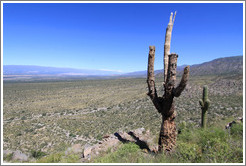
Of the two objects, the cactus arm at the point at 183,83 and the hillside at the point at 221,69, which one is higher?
the hillside at the point at 221,69

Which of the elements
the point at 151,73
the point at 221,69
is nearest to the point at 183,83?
the point at 151,73

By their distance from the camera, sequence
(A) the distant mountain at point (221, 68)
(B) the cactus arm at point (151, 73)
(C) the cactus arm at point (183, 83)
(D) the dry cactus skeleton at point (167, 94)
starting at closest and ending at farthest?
1. (C) the cactus arm at point (183, 83)
2. (D) the dry cactus skeleton at point (167, 94)
3. (B) the cactus arm at point (151, 73)
4. (A) the distant mountain at point (221, 68)

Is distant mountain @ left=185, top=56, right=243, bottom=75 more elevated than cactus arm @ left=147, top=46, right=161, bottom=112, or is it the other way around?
distant mountain @ left=185, top=56, right=243, bottom=75

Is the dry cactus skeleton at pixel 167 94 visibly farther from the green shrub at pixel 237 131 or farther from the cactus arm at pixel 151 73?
the green shrub at pixel 237 131

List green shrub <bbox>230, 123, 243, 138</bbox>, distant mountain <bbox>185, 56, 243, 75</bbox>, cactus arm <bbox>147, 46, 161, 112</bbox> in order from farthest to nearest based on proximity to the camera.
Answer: distant mountain <bbox>185, 56, 243, 75</bbox> < green shrub <bbox>230, 123, 243, 138</bbox> < cactus arm <bbox>147, 46, 161, 112</bbox>

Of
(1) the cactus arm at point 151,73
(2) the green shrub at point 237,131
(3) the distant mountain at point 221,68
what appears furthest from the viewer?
(3) the distant mountain at point 221,68

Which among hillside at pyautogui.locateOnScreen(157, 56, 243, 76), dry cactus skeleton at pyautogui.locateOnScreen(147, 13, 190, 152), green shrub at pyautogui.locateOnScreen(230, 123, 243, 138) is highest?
hillside at pyautogui.locateOnScreen(157, 56, 243, 76)

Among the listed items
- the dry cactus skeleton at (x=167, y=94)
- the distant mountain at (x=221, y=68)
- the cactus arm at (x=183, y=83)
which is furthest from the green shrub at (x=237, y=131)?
the distant mountain at (x=221, y=68)

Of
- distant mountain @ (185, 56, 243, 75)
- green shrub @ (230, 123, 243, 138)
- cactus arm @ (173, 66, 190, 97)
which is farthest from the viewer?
distant mountain @ (185, 56, 243, 75)

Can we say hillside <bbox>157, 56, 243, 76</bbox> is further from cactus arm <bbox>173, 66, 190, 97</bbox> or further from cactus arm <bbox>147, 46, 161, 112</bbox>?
cactus arm <bbox>173, 66, 190, 97</bbox>

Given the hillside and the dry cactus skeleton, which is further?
the hillside

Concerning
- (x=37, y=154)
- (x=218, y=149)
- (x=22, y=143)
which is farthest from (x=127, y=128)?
(x=218, y=149)

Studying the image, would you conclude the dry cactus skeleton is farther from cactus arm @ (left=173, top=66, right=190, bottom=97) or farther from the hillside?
the hillside

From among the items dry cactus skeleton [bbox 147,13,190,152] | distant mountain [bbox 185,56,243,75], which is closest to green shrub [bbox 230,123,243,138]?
dry cactus skeleton [bbox 147,13,190,152]
